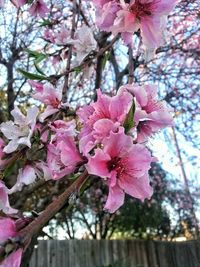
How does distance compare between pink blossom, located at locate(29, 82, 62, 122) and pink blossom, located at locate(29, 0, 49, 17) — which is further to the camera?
pink blossom, located at locate(29, 0, 49, 17)

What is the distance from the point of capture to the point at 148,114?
99 cm

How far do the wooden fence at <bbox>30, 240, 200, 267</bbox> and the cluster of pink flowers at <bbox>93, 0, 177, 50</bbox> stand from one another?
458cm

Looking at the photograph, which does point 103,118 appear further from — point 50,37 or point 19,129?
point 50,37

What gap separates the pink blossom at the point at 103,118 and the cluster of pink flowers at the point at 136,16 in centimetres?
21

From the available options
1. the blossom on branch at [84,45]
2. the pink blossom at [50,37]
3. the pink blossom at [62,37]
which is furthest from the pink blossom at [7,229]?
the pink blossom at [50,37]

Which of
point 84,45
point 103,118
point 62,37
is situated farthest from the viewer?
point 62,37

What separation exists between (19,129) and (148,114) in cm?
41

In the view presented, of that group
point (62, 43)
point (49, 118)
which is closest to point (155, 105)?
point (49, 118)

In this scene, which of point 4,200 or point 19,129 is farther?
point 19,129

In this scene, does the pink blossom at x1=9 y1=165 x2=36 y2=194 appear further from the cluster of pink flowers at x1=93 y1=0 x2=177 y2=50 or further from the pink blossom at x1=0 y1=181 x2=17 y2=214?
the cluster of pink flowers at x1=93 y1=0 x2=177 y2=50

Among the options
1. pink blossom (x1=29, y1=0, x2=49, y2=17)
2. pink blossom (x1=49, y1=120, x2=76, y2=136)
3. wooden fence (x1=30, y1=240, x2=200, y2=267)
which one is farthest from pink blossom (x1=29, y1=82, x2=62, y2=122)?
wooden fence (x1=30, y1=240, x2=200, y2=267)

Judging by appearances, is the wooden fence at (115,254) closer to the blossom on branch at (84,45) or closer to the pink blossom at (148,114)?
the blossom on branch at (84,45)

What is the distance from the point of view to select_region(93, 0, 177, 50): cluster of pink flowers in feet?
3.37

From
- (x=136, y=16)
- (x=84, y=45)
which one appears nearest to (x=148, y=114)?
(x=136, y=16)
